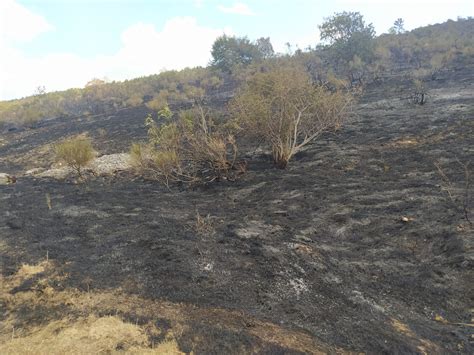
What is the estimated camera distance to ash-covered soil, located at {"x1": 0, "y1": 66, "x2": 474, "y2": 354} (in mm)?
4527

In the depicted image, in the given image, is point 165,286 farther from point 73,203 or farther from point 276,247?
point 73,203

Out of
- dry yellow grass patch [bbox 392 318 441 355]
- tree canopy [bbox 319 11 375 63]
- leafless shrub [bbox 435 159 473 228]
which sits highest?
tree canopy [bbox 319 11 375 63]

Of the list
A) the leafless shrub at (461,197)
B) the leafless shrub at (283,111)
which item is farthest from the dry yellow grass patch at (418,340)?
the leafless shrub at (283,111)

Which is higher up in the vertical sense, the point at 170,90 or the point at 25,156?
the point at 170,90

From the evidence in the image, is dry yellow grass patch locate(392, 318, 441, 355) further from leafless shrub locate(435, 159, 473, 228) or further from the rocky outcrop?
the rocky outcrop

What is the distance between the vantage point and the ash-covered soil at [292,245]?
4527 millimetres

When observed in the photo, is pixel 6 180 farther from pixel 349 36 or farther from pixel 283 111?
pixel 349 36

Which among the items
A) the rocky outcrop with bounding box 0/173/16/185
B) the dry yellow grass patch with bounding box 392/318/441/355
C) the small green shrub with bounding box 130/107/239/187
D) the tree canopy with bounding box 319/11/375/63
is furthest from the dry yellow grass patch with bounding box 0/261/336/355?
the tree canopy with bounding box 319/11/375/63

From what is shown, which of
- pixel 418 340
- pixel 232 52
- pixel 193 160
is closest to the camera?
pixel 418 340

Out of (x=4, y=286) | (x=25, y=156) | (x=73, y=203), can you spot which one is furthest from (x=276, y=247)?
(x=25, y=156)

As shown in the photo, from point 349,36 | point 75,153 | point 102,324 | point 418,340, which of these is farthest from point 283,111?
point 349,36

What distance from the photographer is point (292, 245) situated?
21.1 ft

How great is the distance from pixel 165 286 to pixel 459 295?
4115 millimetres

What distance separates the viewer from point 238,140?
15375 mm
